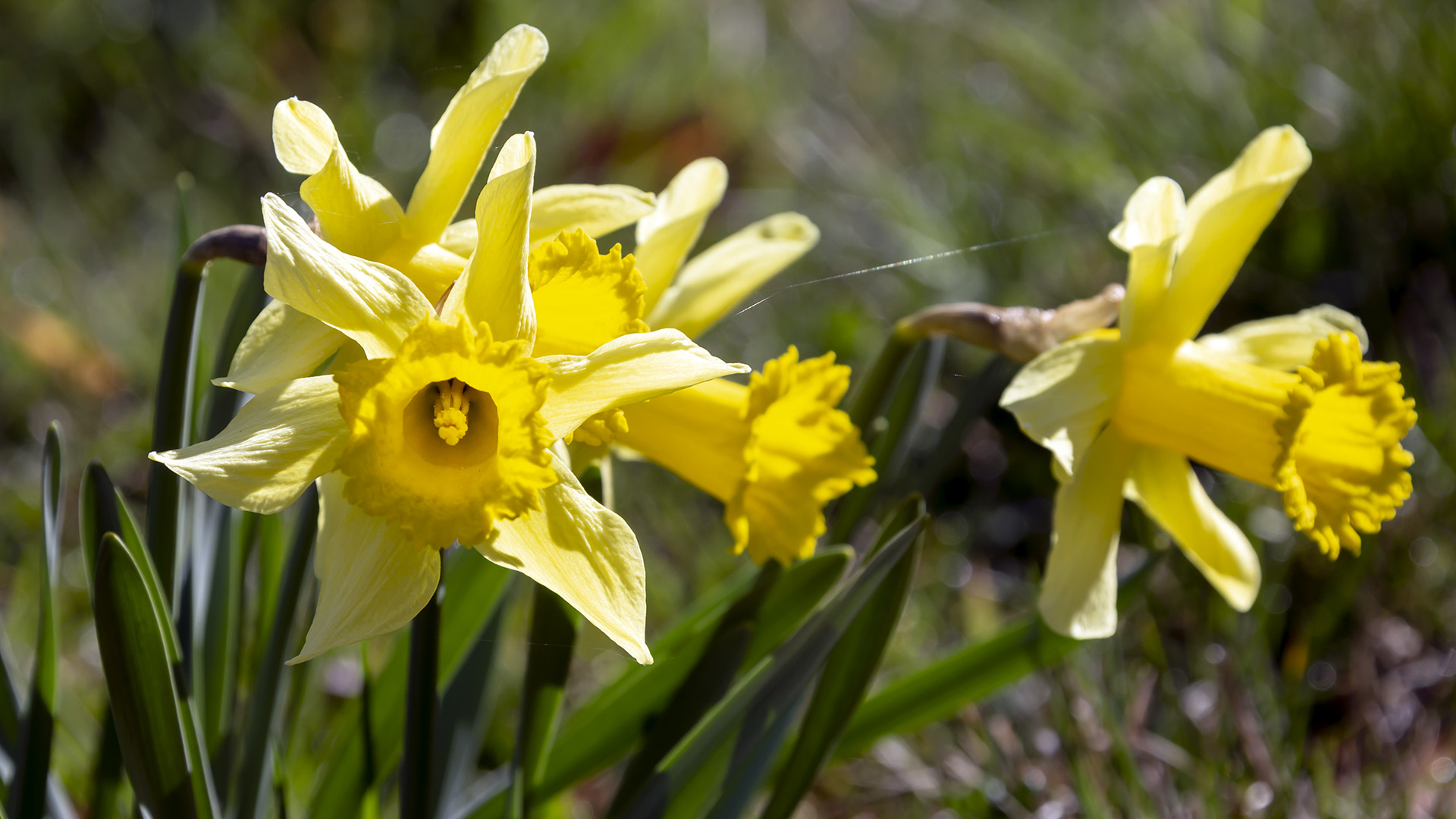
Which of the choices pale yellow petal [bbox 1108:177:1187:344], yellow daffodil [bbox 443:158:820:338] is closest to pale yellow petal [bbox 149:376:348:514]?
yellow daffodil [bbox 443:158:820:338]

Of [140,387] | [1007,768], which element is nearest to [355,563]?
[1007,768]

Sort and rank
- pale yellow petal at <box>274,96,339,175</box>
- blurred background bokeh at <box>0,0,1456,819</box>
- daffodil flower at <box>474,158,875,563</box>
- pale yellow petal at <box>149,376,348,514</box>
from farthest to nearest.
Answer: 1. blurred background bokeh at <box>0,0,1456,819</box>
2. daffodil flower at <box>474,158,875,563</box>
3. pale yellow petal at <box>274,96,339,175</box>
4. pale yellow petal at <box>149,376,348,514</box>

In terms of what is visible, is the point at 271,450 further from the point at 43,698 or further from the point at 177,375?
the point at 43,698

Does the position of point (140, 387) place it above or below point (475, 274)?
below

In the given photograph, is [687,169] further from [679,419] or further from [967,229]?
[967,229]

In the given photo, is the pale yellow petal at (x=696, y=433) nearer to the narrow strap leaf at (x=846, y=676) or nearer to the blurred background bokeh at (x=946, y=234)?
the narrow strap leaf at (x=846, y=676)

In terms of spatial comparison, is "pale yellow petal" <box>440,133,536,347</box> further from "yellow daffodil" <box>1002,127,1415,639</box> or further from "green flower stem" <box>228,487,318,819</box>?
"yellow daffodil" <box>1002,127,1415,639</box>

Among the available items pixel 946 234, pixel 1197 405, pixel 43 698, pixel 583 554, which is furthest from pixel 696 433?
pixel 946 234
